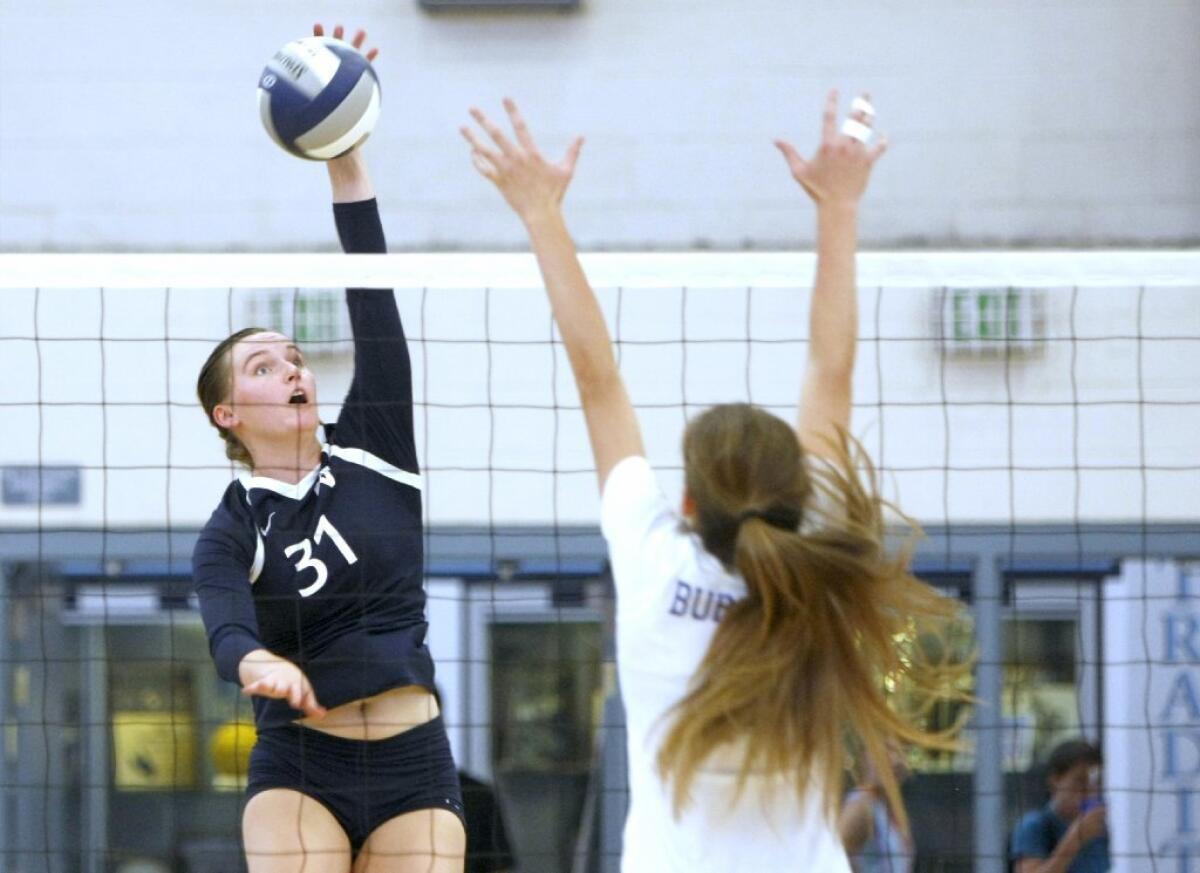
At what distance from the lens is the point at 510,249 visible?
25.3 ft

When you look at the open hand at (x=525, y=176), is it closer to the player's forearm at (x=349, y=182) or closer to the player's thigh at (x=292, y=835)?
the player's forearm at (x=349, y=182)

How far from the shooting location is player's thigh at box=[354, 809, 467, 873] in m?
3.73

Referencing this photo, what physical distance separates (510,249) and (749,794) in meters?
5.14

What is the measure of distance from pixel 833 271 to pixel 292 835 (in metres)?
1.53

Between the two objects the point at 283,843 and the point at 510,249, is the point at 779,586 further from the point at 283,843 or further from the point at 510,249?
the point at 510,249

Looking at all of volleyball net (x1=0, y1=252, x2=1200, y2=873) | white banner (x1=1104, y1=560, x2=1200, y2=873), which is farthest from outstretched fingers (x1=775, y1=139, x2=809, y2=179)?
white banner (x1=1104, y1=560, x2=1200, y2=873)

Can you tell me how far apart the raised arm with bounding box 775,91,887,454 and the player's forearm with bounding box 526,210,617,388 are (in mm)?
317

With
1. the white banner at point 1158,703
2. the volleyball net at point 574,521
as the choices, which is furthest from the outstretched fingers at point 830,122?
the white banner at point 1158,703

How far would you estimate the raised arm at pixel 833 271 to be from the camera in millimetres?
2975

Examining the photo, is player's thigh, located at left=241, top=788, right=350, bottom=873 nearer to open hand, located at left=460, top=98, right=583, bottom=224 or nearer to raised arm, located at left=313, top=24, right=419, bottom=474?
raised arm, located at left=313, top=24, right=419, bottom=474

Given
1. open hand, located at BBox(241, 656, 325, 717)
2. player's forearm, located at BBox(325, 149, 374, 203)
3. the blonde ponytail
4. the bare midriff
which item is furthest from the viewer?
player's forearm, located at BBox(325, 149, 374, 203)

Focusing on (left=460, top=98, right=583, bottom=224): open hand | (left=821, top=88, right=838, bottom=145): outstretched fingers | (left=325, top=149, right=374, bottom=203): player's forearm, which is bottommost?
(left=460, top=98, right=583, bottom=224): open hand

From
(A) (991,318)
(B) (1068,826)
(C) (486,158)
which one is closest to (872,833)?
(B) (1068,826)

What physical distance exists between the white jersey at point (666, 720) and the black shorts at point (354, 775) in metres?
Answer: 1.09
